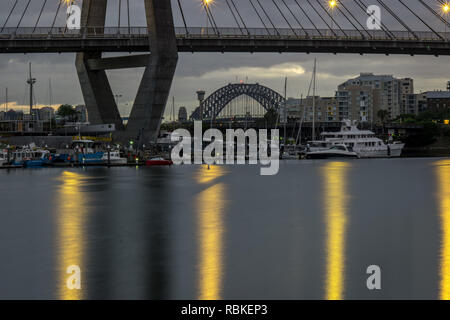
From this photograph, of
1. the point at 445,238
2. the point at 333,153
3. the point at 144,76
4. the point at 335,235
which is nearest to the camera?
the point at 445,238

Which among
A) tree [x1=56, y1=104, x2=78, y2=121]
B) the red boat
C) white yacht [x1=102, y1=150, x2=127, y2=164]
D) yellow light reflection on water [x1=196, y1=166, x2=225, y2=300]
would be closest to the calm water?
yellow light reflection on water [x1=196, y1=166, x2=225, y2=300]

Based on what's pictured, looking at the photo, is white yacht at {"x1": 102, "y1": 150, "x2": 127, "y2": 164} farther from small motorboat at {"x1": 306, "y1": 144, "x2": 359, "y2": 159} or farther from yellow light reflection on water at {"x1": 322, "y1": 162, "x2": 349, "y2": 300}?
small motorboat at {"x1": 306, "y1": 144, "x2": 359, "y2": 159}

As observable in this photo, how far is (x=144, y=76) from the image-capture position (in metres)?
74.4

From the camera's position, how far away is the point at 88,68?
77.4 meters

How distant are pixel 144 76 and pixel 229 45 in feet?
42.8

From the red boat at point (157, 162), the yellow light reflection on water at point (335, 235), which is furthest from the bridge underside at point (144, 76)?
the yellow light reflection on water at point (335, 235)

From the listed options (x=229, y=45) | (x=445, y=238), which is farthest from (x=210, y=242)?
(x=229, y=45)

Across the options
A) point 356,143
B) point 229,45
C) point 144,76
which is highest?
point 229,45

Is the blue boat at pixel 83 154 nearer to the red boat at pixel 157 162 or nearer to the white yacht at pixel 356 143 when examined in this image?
the red boat at pixel 157 162

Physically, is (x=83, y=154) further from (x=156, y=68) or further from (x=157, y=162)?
(x=156, y=68)

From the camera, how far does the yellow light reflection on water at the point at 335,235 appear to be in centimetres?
1983

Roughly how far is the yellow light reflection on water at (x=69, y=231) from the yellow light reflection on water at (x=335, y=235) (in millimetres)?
7843
